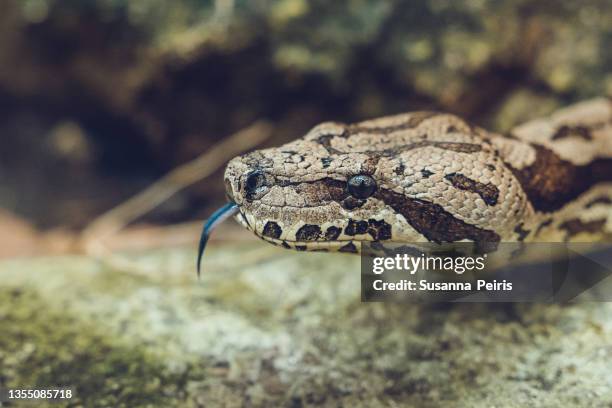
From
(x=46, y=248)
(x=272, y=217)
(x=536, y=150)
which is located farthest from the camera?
(x=46, y=248)

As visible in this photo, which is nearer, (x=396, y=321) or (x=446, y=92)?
(x=396, y=321)

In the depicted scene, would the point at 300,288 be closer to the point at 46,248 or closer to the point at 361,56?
the point at 361,56

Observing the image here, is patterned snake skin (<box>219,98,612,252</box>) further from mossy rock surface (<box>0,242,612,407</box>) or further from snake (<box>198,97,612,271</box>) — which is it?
mossy rock surface (<box>0,242,612,407</box>)

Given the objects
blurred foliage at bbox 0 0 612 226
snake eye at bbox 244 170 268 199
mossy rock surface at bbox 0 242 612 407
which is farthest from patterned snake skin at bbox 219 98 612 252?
blurred foliage at bbox 0 0 612 226

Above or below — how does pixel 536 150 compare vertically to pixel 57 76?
below

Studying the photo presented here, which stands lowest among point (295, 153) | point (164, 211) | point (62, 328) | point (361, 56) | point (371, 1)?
point (62, 328)

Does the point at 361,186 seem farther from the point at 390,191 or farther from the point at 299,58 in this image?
the point at 299,58

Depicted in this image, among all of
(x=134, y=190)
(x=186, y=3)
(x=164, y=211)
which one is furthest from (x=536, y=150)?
(x=134, y=190)

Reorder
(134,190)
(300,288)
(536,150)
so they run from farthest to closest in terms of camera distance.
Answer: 1. (134,190)
2. (300,288)
3. (536,150)
